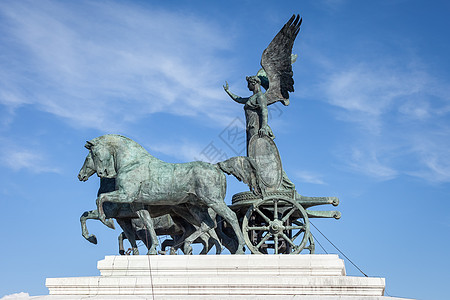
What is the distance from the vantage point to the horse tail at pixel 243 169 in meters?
17.6

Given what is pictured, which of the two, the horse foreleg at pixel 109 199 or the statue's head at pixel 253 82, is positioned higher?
the statue's head at pixel 253 82

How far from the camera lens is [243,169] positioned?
1761 cm

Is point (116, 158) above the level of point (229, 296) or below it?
above

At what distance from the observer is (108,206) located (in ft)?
59.1

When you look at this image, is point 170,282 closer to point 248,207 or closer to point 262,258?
point 262,258

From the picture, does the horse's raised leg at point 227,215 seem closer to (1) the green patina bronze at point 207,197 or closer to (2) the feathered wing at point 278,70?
(1) the green patina bronze at point 207,197

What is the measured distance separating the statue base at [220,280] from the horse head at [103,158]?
1.99 metres

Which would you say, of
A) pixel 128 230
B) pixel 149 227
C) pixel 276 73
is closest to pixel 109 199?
pixel 149 227

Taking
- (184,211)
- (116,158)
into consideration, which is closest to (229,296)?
(184,211)

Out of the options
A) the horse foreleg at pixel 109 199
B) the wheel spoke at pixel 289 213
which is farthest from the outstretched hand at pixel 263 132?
the horse foreleg at pixel 109 199

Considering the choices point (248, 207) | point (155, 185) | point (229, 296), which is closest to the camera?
point (229, 296)

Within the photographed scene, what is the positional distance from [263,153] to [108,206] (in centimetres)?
385

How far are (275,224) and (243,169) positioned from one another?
5.26 feet

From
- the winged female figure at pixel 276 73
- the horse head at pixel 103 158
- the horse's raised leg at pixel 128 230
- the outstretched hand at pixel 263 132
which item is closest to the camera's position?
the horse head at pixel 103 158
